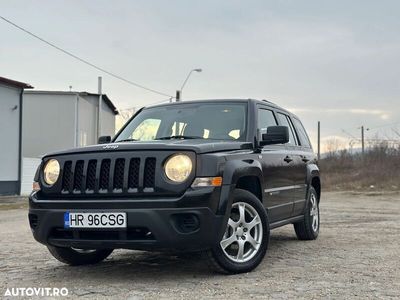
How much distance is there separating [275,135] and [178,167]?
1.44 metres

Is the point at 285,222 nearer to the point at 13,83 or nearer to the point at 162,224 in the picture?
the point at 162,224

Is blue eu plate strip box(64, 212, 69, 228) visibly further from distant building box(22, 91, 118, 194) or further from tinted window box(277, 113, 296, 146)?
distant building box(22, 91, 118, 194)

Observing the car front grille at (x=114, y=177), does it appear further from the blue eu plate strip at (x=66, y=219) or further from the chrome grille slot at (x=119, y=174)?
the blue eu plate strip at (x=66, y=219)

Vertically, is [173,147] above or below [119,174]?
above

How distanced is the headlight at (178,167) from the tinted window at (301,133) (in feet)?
11.5

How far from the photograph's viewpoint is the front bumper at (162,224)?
182 inches

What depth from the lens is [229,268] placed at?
197 inches

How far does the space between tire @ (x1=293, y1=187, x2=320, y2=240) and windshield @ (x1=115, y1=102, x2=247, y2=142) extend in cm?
216

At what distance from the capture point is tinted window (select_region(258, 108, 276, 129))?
630 centimetres

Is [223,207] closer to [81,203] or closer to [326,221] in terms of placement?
[81,203]

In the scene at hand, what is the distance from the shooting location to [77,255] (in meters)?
5.84

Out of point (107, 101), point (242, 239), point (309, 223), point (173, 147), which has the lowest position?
point (309, 223)

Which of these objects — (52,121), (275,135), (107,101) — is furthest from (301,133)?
(107,101)

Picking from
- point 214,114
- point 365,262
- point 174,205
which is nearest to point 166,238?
point 174,205
